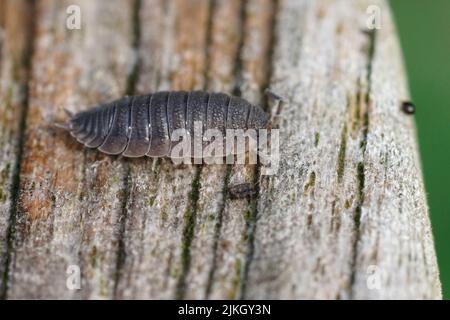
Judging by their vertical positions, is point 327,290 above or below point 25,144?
below

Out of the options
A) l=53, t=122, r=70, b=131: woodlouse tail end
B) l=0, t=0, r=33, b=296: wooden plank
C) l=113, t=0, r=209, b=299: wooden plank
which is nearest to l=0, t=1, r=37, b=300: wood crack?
l=0, t=0, r=33, b=296: wooden plank

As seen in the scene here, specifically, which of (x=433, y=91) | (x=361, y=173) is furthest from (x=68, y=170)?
(x=433, y=91)

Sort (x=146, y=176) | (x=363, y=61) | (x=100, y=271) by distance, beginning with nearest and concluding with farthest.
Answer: (x=100, y=271) < (x=146, y=176) < (x=363, y=61)

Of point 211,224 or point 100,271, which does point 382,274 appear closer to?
point 211,224

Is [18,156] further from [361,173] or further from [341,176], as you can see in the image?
[361,173]

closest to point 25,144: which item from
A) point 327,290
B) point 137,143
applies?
point 137,143
